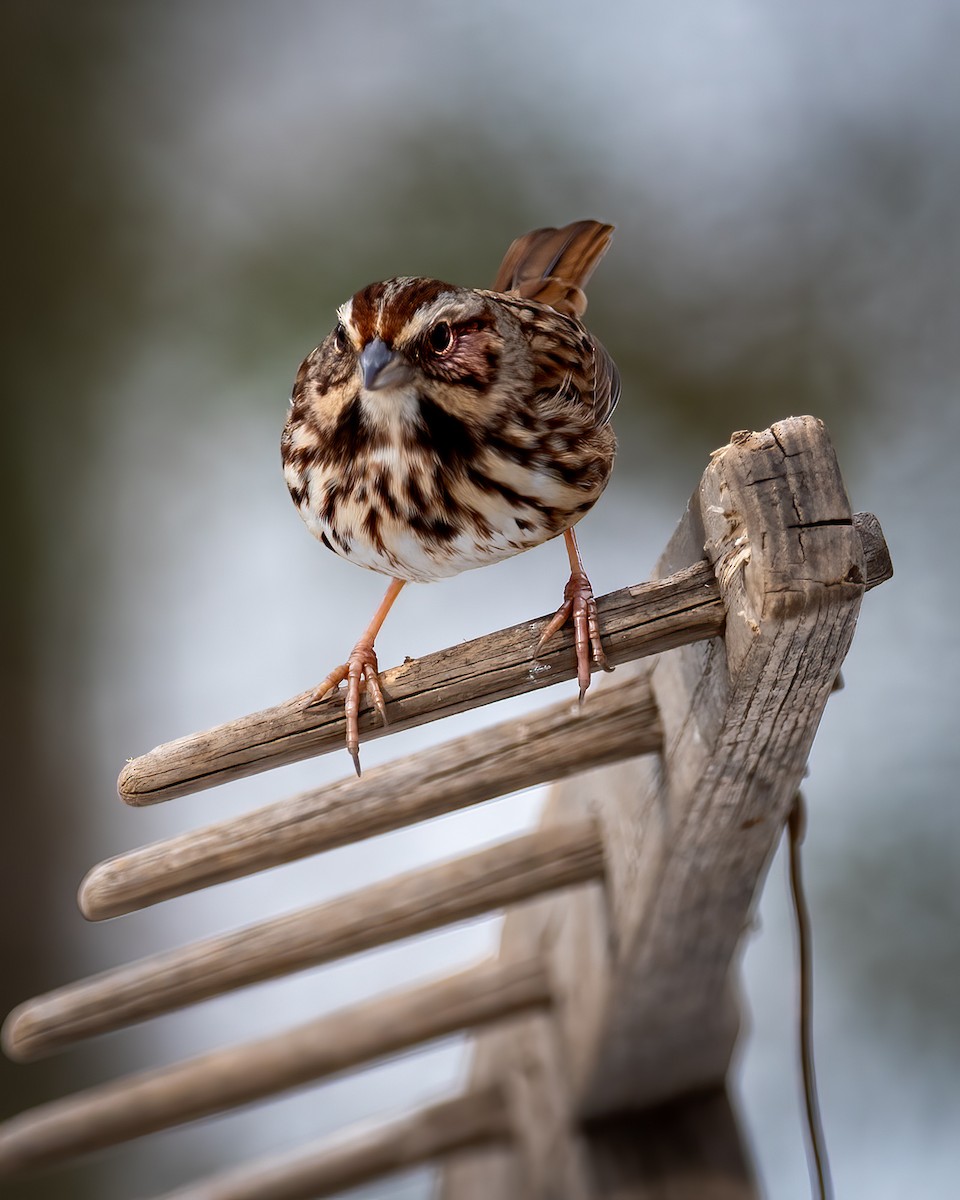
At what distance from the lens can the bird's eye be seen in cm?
140

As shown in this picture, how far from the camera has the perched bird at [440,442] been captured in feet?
4.54

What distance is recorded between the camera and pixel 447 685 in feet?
4.41

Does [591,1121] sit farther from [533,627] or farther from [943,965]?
[943,965]

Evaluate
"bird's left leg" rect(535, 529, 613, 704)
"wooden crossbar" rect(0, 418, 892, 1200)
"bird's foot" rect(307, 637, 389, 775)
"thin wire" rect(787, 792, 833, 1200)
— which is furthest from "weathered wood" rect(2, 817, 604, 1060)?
"bird's left leg" rect(535, 529, 613, 704)

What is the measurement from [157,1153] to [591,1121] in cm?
231

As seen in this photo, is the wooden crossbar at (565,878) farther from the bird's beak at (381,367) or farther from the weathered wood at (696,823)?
the bird's beak at (381,367)

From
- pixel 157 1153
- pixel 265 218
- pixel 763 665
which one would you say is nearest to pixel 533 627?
pixel 763 665

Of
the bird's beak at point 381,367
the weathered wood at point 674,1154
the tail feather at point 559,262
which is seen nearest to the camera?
the bird's beak at point 381,367

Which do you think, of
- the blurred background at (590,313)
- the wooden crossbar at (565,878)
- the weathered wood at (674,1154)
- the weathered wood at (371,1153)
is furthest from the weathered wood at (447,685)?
the blurred background at (590,313)

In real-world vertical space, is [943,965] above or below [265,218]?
below

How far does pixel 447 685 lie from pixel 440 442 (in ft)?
0.96

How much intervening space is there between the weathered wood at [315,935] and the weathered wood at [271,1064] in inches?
13.3

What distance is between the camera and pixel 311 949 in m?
1.86

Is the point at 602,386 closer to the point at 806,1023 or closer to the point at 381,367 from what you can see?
the point at 381,367
